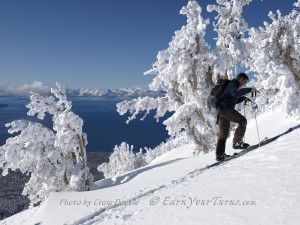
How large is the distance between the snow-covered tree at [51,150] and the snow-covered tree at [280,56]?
11.6 meters

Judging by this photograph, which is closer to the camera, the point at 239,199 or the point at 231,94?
the point at 239,199

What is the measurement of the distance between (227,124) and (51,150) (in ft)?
51.0

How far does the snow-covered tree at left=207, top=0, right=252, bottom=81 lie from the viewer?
61.8 feet

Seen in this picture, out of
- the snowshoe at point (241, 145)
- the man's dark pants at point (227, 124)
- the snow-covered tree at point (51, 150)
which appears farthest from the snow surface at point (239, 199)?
the snow-covered tree at point (51, 150)

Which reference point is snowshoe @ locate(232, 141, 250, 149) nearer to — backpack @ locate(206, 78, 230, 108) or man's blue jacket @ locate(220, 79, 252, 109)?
man's blue jacket @ locate(220, 79, 252, 109)

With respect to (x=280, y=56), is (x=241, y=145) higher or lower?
lower

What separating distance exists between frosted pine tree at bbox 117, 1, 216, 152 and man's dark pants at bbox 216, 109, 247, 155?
1008 cm

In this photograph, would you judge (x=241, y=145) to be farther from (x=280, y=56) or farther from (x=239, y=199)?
(x=280, y=56)

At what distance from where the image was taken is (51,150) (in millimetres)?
21859

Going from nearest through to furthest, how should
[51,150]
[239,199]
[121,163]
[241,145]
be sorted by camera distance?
[239,199] → [241,145] → [51,150] → [121,163]

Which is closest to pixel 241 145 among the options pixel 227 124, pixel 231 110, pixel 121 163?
pixel 227 124

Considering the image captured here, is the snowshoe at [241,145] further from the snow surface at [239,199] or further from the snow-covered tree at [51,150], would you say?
the snow-covered tree at [51,150]

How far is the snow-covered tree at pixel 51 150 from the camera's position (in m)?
21.1

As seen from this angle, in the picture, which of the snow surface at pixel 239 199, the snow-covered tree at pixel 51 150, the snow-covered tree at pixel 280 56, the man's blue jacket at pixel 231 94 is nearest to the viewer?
the snow surface at pixel 239 199
